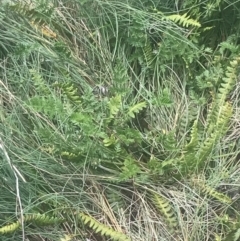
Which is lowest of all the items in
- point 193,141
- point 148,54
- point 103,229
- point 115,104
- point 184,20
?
point 103,229

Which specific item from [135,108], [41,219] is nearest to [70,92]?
[135,108]

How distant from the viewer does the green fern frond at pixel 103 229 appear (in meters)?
2.11

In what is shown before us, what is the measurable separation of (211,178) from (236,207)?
0.13 metres

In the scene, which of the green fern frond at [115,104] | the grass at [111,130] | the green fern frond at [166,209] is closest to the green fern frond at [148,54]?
the grass at [111,130]

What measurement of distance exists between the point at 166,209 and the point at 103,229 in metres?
0.23

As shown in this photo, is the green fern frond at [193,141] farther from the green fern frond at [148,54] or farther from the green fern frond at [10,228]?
the green fern frond at [10,228]

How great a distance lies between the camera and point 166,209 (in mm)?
2150

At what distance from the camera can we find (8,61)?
8.04ft

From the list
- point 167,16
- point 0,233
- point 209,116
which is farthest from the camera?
point 167,16

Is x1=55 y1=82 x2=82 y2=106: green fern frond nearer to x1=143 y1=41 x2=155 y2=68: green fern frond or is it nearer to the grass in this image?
the grass

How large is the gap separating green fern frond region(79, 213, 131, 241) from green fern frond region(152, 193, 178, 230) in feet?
0.50

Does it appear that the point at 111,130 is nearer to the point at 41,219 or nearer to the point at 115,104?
the point at 115,104

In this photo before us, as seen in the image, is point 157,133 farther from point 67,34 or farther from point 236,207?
point 67,34

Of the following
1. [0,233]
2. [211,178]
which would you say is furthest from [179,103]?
[0,233]
